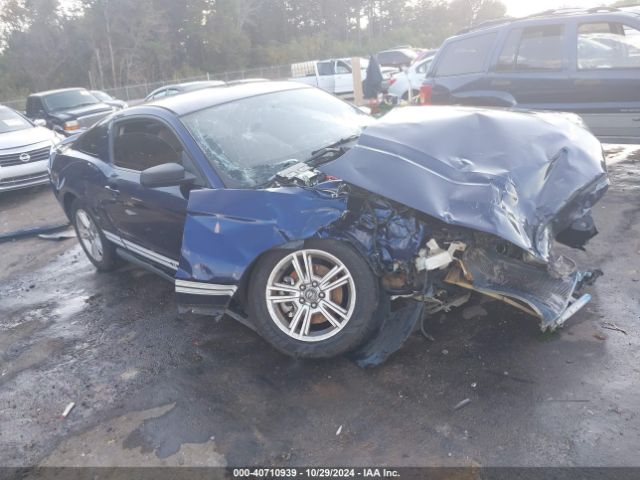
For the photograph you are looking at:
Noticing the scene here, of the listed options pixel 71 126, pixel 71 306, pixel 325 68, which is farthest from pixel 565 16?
pixel 325 68

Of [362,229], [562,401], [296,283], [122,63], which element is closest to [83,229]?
[296,283]

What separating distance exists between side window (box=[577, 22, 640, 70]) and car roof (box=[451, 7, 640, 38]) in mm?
90

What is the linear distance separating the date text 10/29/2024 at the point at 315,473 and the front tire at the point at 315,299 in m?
0.83

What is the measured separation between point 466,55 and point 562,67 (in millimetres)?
1302

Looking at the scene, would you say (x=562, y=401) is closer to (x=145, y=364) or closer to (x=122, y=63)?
(x=145, y=364)

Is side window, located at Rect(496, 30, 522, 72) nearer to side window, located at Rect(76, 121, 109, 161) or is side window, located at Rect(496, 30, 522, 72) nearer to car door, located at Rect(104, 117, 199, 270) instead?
car door, located at Rect(104, 117, 199, 270)

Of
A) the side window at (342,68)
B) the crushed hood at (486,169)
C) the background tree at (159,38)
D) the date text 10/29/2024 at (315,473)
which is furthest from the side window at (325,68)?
the date text 10/29/2024 at (315,473)

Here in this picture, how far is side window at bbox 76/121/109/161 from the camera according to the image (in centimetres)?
504

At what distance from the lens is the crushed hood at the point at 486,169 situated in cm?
295

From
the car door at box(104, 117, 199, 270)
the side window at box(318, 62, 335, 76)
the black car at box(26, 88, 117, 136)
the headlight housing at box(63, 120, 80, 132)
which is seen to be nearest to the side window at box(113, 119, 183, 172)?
the car door at box(104, 117, 199, 270)

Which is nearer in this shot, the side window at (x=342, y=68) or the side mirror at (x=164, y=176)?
the side mirror at (x=164, y=176)

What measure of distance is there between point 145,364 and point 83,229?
249 centimetres

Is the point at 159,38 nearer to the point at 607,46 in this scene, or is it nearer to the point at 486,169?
the point at 607,46

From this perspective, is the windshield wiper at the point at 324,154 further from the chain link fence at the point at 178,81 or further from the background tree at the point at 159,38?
the background tree at the point at 159,38
